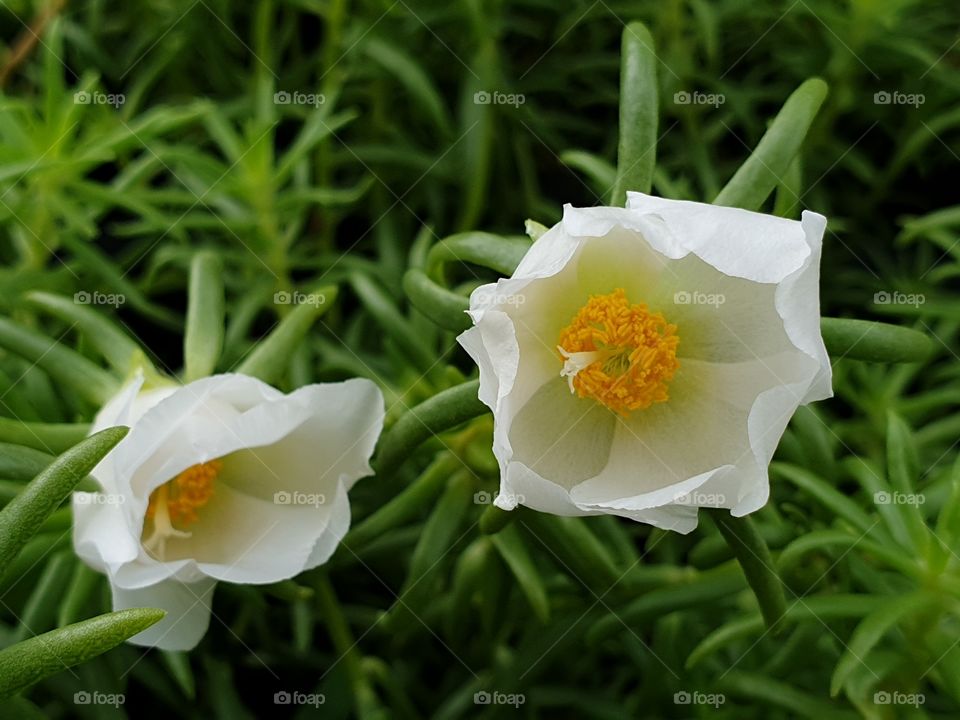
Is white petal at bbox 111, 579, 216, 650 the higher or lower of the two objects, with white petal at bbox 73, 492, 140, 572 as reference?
lower

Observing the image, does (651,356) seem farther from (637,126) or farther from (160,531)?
(160,531)

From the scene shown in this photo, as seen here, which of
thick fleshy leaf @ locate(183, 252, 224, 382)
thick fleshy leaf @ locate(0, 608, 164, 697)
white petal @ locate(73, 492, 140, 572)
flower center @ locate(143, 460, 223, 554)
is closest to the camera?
thick fleshy leaf @ locate(0, 608, 164, 697)

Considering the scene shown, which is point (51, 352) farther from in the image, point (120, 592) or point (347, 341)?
point (347, 341)

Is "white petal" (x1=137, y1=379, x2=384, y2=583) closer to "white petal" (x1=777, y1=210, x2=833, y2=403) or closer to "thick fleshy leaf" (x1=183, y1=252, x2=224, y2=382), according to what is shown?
"thick fleshy leaf" (x1=183, y1=252, x2=224, y2=382)

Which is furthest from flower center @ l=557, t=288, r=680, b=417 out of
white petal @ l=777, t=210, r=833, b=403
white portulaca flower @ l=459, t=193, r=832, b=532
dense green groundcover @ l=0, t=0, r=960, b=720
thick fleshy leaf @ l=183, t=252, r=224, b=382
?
thick fleshy leaf @ l=183, t=252, r=224, b=382

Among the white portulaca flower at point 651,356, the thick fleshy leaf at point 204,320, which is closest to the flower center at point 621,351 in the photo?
the white portulaca flower at point 651,356

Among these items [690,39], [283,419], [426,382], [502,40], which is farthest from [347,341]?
[690,39]
